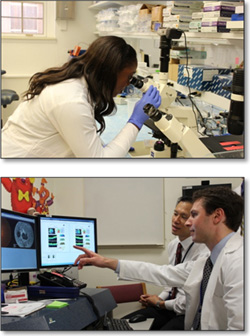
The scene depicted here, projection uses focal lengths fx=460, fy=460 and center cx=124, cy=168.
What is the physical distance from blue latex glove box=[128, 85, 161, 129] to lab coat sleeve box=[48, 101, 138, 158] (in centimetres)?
4

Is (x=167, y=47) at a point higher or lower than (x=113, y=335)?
higher

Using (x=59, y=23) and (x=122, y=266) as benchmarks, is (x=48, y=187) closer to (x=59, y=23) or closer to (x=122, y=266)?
(x=122, y=266)

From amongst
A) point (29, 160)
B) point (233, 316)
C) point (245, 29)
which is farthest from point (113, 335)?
point (245, 29)

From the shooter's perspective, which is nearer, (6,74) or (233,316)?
(233,316)

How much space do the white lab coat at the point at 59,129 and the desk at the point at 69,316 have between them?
20.9 inches

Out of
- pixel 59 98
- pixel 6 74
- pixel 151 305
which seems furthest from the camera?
pixel 6 74

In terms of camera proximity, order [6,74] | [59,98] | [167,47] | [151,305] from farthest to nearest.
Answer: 1. [167,47]
2. [6,74]
3. [151,305]
4. [59,98]

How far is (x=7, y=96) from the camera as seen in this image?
5.76 feet

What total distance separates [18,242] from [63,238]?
172 millimetres

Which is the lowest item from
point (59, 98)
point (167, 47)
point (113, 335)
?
point (113, 335)

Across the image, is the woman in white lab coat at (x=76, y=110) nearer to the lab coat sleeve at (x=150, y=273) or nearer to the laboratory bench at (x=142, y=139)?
the laboratory bench at (x=142, y=139)

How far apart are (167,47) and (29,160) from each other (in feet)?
2.81

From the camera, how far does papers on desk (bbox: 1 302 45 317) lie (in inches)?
64.7

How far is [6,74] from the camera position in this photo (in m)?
1.79
